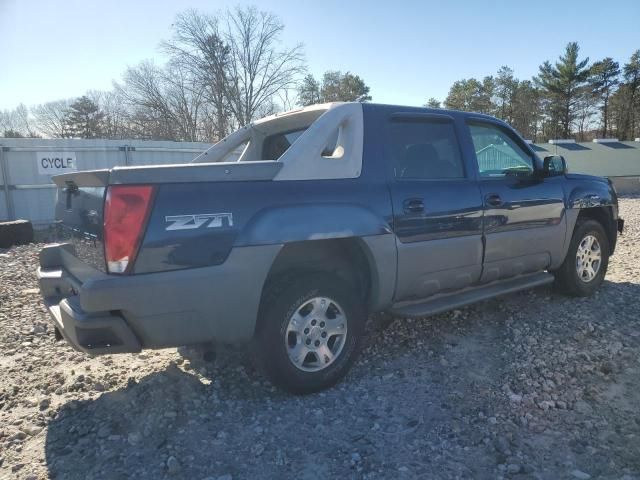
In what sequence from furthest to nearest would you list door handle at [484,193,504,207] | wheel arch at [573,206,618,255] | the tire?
wheel arch at [573,206,618,255] < door handle at [484,193,504,207] < the tire

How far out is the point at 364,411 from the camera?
296 centimetres

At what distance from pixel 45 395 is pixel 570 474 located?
328 cm

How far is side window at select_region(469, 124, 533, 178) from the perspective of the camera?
13.8ft

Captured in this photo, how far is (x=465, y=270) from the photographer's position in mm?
3865

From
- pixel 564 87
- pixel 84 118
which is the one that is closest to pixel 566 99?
pixel 564 87

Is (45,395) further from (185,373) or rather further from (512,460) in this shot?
(512,460)

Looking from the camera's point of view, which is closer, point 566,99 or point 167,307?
point 167,307

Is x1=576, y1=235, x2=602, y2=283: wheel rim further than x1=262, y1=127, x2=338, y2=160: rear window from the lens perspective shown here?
Yes

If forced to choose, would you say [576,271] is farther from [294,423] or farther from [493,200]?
[294,423]

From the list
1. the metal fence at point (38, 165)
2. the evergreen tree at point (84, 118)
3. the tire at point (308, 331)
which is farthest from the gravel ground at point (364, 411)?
the evergreen tree at point (84, 118)

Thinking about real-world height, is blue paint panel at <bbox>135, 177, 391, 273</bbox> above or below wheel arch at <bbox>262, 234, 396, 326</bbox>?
above

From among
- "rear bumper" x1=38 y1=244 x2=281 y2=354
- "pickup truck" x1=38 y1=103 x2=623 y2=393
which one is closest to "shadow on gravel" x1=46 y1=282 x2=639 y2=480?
"pickup truck" x1=38 y1=103 x2=623 y2=393

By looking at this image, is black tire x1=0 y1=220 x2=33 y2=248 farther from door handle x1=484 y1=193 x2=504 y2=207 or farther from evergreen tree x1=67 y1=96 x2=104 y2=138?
evergreen tree x1=67 y1=96 x2=104 y2=138

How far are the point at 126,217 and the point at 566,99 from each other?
203 feet
